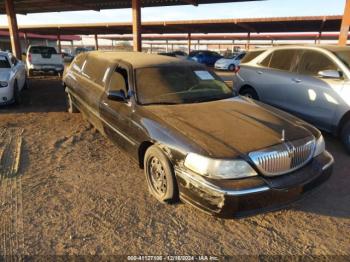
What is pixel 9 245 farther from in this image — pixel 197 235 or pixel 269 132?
pixel 269 132

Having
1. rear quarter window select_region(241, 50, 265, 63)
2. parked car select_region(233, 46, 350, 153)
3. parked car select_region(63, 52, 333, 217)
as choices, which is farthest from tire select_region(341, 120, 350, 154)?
rear quarter window select_region(241, 50, 265, 63)

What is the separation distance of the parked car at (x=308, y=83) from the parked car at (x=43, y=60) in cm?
1052

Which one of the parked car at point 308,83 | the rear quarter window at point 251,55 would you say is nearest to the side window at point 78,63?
the parked car at point 308,83

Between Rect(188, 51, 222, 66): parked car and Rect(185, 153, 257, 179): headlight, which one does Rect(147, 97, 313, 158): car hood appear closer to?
Rect(185, 153, 257, 179): headlight

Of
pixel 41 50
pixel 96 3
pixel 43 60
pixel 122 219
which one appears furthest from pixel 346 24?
pixel 41 50

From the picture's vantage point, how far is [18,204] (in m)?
3.33

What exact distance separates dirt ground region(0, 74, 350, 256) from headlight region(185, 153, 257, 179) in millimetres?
649

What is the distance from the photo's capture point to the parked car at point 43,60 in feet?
44.8

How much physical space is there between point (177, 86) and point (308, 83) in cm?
283

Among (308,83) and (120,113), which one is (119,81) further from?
(308,83)

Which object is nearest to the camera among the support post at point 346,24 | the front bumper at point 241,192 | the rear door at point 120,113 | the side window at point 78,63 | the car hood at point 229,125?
the front bumper at point 241,192

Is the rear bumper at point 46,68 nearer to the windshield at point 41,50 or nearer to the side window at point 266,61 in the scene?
the windshield at point 41,50

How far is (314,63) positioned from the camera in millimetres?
5574

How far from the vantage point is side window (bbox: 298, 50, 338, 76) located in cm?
531
